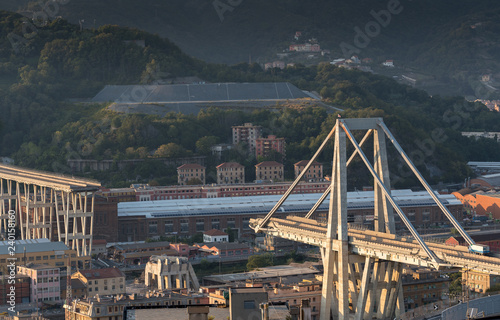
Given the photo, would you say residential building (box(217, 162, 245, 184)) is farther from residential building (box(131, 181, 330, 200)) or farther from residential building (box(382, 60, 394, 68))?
residential building (box(382, 60, 394, 68))

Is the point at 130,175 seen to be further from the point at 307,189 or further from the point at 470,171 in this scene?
the point at 470,171

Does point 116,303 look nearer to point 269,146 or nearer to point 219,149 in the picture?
point 269,146

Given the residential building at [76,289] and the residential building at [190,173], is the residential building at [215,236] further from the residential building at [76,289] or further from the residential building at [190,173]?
the residential building at [76,289]

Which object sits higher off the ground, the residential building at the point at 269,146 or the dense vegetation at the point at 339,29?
the dense vegetation at the point at 339,29

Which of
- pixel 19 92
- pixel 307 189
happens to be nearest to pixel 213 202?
pixel 307 189

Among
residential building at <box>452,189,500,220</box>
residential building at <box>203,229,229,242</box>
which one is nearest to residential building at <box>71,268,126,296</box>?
residential building at <box>203,229,229,242</box>

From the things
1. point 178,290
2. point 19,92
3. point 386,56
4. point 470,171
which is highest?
point 386,56

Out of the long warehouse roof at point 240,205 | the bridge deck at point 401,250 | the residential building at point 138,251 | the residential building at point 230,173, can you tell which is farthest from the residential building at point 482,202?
the bridge deck at point 401,250
